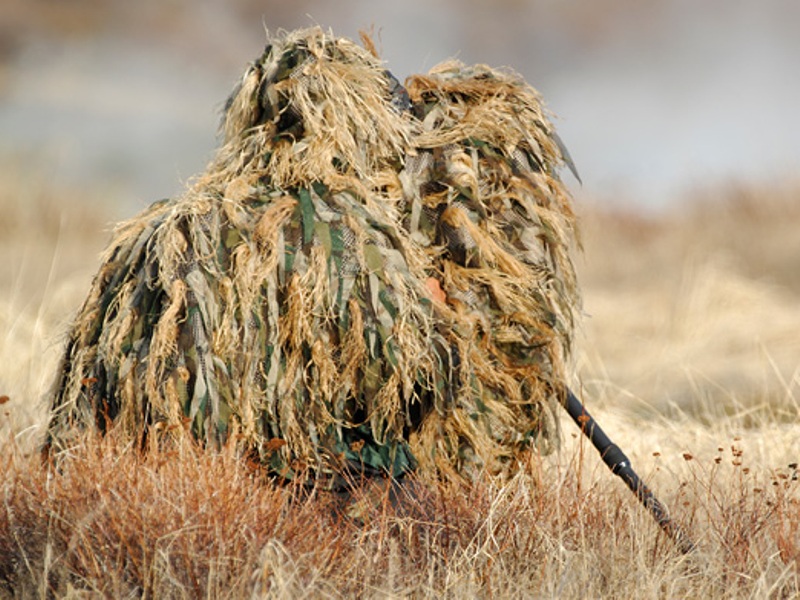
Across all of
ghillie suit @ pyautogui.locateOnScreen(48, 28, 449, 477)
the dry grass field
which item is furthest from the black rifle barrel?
ghillie suit @ pyautogui.locateOnScreen(48, 28, 449, 477)

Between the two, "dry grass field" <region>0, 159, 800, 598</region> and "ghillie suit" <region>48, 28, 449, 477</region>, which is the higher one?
"ghillie suit" <region>48, 28, 449, 477</region>

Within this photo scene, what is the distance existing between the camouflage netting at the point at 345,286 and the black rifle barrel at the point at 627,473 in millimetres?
93

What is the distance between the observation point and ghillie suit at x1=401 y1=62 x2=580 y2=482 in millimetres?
2781

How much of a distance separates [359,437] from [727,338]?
6606mm

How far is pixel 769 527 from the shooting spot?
2787 millimetres

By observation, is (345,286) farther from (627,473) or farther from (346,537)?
(627,473)

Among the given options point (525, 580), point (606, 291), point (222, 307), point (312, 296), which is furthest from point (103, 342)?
point (606, 291)

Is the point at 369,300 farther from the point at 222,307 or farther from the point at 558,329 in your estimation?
the point at 558,329

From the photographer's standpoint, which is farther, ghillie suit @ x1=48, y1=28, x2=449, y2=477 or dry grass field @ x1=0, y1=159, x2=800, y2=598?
ghillie suit @ x1=48, y1=28, x2=449, y2=477

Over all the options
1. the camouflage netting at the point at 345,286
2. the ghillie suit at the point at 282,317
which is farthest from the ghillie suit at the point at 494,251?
the ghillie suit at the point at 282,317

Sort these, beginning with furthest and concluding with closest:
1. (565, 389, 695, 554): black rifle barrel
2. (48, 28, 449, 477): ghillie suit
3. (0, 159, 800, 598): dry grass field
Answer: (565, 389, 695, 554): black rifle barrel
(48, 28, 449, 477): ghillie suit
(0, 159, 800, 598): dry grass field

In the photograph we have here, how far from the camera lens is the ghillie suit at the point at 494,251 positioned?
109 inches

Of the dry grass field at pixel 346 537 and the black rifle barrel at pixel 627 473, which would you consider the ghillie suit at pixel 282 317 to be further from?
the black rifle barrel at pixel 627 473

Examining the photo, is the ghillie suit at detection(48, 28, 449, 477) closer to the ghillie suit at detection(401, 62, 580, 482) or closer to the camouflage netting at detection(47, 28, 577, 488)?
the camouflage netting at detection(47, 28, 577, 488)
